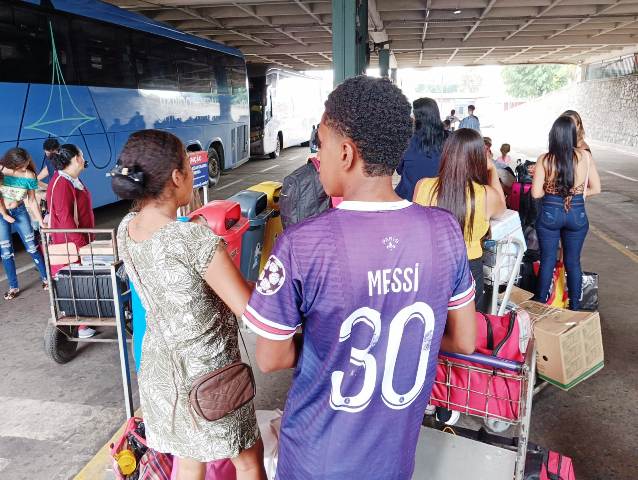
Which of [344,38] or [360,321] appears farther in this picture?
[344,38]

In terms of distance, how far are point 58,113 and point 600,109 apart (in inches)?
1154

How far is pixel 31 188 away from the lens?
572 cm

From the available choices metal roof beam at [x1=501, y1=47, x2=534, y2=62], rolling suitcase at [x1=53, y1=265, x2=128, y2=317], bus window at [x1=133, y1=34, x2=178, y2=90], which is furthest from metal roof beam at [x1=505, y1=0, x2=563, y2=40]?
rolling suitcase at [x1=53, y1=265, x2=128, y2=317]

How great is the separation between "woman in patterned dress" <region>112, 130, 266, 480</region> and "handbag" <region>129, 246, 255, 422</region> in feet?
0.16

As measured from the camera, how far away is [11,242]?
5734mm

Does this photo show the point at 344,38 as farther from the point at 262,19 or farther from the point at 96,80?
the point at 262,19

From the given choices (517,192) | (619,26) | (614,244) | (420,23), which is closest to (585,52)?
(619,26)

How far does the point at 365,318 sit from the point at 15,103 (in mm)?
7704

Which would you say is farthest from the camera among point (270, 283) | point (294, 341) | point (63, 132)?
point (63, 132)

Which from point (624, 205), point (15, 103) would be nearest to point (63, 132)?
point (15, 103)

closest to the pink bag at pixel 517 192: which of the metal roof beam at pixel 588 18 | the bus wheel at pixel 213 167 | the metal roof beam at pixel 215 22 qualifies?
the bus wheel at pixel 213 167

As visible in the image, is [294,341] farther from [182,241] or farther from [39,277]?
[39,277]

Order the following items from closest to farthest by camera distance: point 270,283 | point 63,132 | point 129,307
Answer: point 270,283 < point 129,307 < point 63,132

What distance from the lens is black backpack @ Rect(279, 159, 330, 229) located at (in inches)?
148
